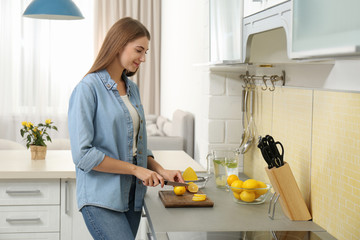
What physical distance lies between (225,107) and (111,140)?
93cm

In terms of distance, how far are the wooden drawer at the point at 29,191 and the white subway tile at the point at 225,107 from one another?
2.78 feet

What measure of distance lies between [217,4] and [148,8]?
16.0 feet

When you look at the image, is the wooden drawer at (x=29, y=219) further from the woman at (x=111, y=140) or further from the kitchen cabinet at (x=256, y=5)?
the kitchen cabinet at (x=256, y=5)

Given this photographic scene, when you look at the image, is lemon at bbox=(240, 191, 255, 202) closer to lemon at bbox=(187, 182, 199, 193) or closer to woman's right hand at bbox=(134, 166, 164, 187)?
lemon at bbox=(187, 182, 199, 193)

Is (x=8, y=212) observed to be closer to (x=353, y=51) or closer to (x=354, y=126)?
(x=354, y=126)

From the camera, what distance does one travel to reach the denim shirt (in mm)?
1596

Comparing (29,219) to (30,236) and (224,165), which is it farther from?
(224,165)

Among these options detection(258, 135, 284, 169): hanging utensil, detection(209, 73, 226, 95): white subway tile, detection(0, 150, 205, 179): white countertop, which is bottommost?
detection(0, 150, 205, 179): white countertop

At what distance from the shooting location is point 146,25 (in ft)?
22.0

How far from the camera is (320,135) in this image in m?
1.55

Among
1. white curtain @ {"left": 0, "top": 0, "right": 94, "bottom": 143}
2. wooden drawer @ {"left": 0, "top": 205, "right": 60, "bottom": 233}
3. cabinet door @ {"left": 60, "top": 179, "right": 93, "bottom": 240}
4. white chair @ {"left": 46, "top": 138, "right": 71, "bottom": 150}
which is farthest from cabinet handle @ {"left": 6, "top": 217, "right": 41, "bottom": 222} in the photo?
white curtain @ {"left": 0, "top": 0, "right": 94, "bottom": 143}

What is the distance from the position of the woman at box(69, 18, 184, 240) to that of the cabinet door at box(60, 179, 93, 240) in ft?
2.31

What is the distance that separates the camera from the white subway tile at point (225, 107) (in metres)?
2.45

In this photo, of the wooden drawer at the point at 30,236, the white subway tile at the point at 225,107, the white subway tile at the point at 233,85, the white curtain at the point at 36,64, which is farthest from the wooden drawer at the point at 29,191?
the white curtain at the point at 36,64
